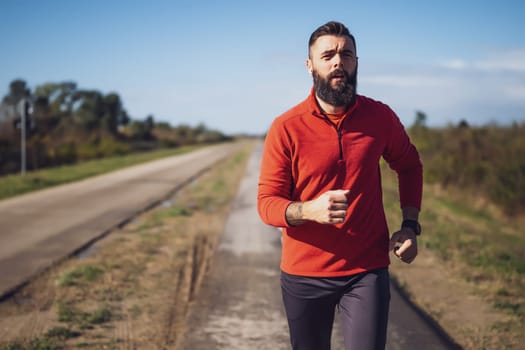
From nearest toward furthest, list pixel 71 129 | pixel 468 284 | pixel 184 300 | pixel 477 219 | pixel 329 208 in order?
1. pixel 329 208
2. pixel 184 300
3. pixel 468 284
4. pixel 477 219
5. pixel 71 129

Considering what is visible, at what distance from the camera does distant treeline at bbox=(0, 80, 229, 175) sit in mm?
25188

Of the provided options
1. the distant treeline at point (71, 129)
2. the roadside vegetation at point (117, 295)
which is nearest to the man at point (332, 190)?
the roadside vegetation at point (117, 295)

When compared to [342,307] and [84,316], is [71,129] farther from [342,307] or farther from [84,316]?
[342,307]

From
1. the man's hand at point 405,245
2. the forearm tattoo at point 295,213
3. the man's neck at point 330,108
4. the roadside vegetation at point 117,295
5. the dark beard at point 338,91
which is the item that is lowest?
the roadside vegetation at point 117,295

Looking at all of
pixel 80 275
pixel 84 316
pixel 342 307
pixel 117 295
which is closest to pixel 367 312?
pixel 342 307

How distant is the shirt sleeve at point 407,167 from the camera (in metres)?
2.64

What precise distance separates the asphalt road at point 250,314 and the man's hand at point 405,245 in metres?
1.86

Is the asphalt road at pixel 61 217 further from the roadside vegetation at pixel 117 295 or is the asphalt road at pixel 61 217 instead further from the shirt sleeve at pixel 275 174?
the shirt sleeve at pixel 275 174

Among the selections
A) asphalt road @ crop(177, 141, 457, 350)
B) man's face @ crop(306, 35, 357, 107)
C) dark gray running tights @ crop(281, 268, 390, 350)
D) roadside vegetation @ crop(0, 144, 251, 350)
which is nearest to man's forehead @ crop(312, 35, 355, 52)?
man's face @ crop(306, 35, 357, 107)

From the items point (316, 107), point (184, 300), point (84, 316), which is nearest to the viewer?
point (316, 107)

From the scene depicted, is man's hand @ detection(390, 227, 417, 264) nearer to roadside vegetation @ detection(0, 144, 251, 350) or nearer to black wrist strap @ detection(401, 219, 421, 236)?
black wrist strap @ detection(401, 219, 421, 236)

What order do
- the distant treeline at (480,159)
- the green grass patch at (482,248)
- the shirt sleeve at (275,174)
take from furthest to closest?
the distant treeline at (480,159), the green grass patch at (482,248), the shirt sleeve at (275,174)

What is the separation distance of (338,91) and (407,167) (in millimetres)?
636

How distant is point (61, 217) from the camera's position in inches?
411
